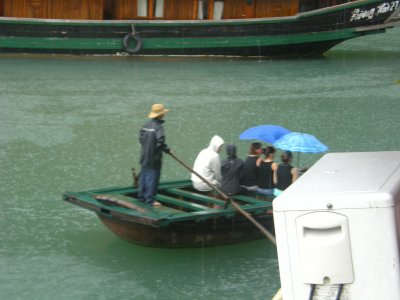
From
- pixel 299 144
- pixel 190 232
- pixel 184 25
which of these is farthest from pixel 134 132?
pixel 184 25

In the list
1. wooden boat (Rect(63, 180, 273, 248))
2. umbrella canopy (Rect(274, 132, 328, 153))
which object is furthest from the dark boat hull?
umbrella canopy (Rect(274, 132, 328, 153))

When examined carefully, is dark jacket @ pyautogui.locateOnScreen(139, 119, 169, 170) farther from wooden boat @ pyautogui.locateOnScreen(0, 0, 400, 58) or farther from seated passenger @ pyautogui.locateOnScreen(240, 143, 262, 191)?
wooden boat @ pyautogui.locateOnScreen(0, 0, 400, 58)

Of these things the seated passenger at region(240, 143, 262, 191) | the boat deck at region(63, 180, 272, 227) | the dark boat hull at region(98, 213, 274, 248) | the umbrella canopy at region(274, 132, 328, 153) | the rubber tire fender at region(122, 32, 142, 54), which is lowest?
the dark boat hull at region(98, 213, 274, 248)

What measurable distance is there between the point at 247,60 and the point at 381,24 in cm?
368

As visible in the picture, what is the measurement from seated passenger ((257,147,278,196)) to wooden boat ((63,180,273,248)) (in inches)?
10.4

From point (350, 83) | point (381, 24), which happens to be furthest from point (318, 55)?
point (350, 83)

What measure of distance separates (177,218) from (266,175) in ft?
5.34

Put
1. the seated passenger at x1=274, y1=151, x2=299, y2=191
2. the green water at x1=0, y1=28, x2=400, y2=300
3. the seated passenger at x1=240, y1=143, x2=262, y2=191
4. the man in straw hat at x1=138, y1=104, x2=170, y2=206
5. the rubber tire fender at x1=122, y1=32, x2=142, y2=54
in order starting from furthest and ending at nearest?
the rubber tire fender at x1=122, y1=32, x2=142, y2=54
the seated passenger at x1=240, y1=143, x2=262, y2=191
the seated passenger at x1=274, y1=151, x2=299, y2=191
the man in straw hat at x1=138, y1=104, x2=170, y2=206
the green water at x1=0, y1=28, x2=400, y2=300

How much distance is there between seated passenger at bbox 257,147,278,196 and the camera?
10578 mm

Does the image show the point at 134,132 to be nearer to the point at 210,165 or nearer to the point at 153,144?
the point at 210,165

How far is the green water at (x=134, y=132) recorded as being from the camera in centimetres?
964

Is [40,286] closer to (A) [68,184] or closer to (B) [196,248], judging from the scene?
(B) [196,248]

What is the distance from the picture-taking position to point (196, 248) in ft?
33.2

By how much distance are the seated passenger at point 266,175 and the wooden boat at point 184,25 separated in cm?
1443
